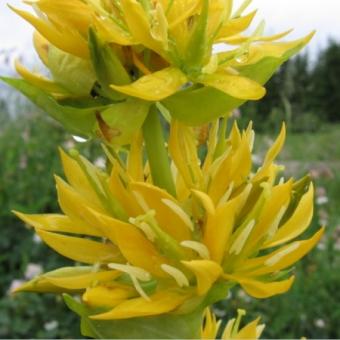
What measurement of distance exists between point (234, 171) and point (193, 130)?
3.0 inches

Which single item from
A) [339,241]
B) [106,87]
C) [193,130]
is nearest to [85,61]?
[106,87]

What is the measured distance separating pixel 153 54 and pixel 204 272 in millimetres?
278

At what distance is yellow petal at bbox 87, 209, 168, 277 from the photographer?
919 millimetres

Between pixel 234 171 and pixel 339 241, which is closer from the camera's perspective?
pixel 234 171

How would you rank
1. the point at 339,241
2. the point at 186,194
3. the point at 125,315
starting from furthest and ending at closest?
the point at 339,241 < the point at 186,194 < the point at 125,315

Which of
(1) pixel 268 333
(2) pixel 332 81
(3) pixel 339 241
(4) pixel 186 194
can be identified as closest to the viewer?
(4) pixel 186 194

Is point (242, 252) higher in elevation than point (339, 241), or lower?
higher

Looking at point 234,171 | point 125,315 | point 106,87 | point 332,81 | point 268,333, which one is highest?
point 106,87

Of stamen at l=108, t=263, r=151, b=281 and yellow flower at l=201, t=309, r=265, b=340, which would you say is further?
yellow flower at l=201, t=309, r=265, b=340

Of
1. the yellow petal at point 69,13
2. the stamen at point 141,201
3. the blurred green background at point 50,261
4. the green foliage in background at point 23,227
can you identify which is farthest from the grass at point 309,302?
the yellow petal at point 69,13

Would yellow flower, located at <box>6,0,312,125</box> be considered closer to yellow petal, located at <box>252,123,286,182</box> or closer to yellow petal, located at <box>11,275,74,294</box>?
yellow petal, located at <box>252,123,286,182</box>

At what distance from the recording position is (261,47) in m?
0.98

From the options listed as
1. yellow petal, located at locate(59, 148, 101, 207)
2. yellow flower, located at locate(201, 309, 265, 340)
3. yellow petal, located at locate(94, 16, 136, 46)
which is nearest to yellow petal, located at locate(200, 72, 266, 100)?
yellow petal, located at locate(94, 16, 136, 46)

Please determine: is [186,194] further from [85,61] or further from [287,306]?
[287,306]
